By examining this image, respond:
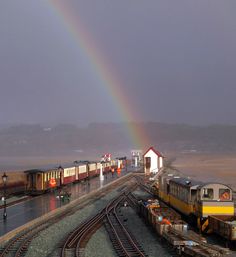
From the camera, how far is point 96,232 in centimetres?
3123

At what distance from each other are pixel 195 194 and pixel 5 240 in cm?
1178

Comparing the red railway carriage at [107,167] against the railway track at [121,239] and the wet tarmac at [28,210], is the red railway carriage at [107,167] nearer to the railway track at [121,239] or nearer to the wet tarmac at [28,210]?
the wet tarmac at [28,210]

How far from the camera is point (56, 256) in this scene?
23891mm

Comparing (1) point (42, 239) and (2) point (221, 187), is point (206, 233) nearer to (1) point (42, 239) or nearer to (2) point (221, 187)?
(2) point (221, 187)

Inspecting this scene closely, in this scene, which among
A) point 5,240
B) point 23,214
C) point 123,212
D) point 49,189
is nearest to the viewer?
point 5,240

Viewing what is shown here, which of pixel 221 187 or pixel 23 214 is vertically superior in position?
pixel 221 187

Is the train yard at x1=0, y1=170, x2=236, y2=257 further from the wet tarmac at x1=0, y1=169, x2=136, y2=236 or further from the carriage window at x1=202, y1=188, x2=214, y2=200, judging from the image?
the carriage window at x1=202, y1=188, x2=214, y2=200

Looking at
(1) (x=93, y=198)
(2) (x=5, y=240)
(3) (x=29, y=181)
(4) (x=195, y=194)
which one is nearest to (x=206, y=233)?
(4) (x=195, y=194)

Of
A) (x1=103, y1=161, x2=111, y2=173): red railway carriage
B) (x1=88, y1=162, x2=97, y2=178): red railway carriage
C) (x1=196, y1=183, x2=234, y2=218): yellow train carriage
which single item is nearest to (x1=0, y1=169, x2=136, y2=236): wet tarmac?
(x1=196, y1=183, x2=234, y2=218): yellow train carriage

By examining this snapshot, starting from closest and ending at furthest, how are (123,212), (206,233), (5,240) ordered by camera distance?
(5,240) → (206,233) → (123,212)

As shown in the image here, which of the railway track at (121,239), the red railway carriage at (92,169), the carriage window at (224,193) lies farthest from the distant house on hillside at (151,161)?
the carriage window at (224,193)

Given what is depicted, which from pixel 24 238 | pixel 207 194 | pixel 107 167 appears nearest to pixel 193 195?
pixel 207 194

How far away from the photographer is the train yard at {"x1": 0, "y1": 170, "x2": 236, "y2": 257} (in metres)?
23.8

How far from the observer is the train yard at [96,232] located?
2383 cm
